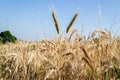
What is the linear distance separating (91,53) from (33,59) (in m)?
0.87

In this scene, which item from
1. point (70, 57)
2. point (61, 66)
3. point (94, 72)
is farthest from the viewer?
point (70, 57)

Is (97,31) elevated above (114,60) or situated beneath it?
elevated above

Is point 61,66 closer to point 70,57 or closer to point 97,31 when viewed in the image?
point 70,57

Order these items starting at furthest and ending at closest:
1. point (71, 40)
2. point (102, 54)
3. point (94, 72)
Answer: point (71, 40)
point (102, 54)
point (94, 72)

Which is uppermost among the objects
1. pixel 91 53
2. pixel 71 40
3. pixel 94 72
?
pixel 71 40

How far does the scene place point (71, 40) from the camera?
4.15m

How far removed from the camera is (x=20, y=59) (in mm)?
4059

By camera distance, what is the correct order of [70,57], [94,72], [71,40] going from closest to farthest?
[94,72]
[70,57]
[71,40]

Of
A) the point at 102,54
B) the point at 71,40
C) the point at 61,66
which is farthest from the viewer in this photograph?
the point at 71,40

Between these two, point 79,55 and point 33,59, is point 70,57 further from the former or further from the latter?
point 33,59

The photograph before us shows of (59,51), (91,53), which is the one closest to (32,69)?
(59,51)

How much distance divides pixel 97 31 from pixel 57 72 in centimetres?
62

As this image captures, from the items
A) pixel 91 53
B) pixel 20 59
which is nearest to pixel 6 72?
pixel 20 59

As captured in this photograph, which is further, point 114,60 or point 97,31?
point 114,60
